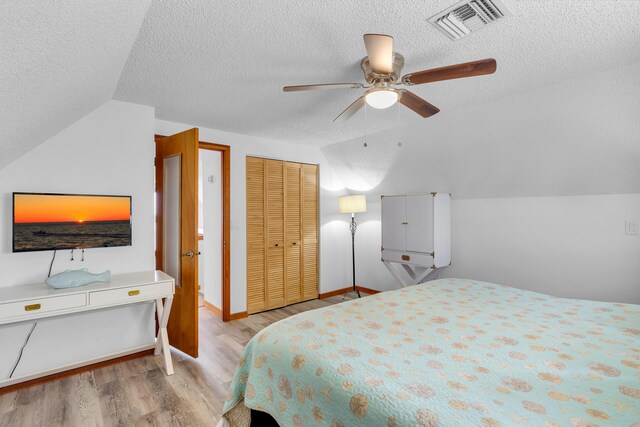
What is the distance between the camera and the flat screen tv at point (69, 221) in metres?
2.30

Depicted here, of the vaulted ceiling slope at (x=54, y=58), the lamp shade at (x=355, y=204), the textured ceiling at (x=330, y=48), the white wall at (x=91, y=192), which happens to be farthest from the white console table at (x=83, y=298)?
the lamp shade at (x=355, y=204)

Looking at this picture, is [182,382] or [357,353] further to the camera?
[182,382]

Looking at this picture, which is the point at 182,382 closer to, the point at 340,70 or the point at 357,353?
the point at 357,353

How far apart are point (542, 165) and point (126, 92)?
3.66 m

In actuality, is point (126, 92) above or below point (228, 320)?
above

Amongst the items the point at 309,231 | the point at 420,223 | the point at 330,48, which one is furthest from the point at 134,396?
the point at 420,223

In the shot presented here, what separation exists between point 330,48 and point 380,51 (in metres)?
0.41

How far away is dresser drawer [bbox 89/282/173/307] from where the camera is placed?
7.31 ft

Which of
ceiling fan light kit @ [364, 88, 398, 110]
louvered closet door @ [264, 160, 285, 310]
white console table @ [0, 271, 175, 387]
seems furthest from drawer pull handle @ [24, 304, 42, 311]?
ceiling fan light kit @ [364, 88, 398, 110]

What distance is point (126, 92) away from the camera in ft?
8.26

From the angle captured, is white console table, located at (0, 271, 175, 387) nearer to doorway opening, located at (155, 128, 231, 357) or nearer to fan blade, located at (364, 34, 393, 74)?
doorway opening, located at (155, 128, 231, 357)

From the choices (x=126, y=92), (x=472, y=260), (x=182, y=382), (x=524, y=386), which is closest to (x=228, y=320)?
(x=182, y=382)

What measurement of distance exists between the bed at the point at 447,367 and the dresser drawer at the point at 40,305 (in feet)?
4.51

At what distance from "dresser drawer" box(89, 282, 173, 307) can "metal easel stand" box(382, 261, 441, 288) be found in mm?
2704
